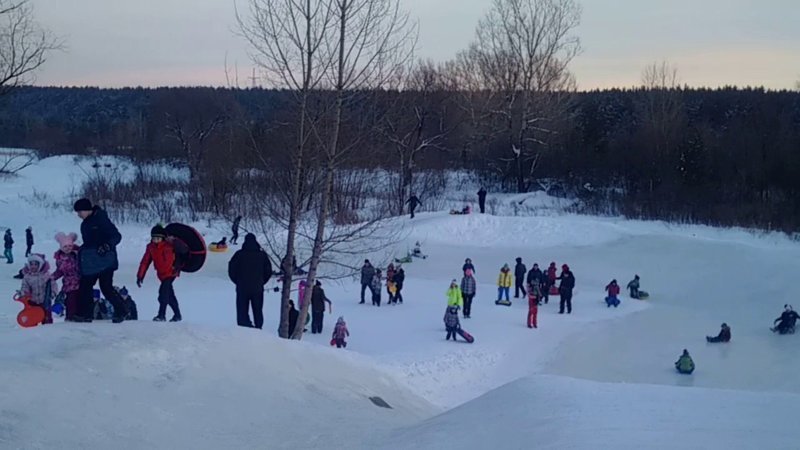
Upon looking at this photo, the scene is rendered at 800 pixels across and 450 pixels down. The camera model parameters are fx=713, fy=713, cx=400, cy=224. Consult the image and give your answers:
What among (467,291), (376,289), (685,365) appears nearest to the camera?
(685,365)

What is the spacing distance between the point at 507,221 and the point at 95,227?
3064 centimetres

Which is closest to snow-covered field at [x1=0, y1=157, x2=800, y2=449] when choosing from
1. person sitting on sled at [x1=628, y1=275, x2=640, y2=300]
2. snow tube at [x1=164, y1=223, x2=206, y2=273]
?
person sitting on sled at [x1=628, y1=275, x2=640, y2=300]

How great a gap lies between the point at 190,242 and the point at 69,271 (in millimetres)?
2037

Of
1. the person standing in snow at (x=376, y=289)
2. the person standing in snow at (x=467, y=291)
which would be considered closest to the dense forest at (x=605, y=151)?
the person standing in snow at (x=376, y=289)

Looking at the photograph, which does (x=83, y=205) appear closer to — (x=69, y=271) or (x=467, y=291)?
(x=69, y=271)

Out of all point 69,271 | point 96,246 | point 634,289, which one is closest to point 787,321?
point 634,289

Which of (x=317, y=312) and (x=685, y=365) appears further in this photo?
(x=317, y=312)

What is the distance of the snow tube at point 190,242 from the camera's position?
984 centimetres

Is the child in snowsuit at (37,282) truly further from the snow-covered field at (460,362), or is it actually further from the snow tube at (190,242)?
the snow tube at (190,242)

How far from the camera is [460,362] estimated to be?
16328 mm

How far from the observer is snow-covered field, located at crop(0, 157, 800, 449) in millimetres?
5637

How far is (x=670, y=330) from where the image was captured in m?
21.3

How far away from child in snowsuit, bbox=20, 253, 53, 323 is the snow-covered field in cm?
131

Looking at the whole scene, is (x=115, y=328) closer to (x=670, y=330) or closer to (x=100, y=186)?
(x=670, y=330)
